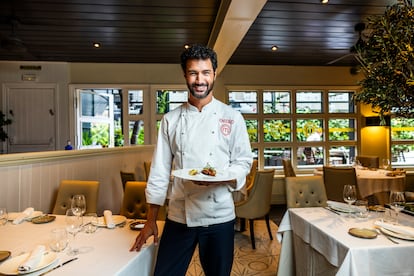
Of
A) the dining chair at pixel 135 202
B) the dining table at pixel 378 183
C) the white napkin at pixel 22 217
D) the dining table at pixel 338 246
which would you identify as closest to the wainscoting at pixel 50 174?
the white napkin at pixel 22 217

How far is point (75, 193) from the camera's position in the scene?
239 centimetres

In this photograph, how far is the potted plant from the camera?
1403 mm

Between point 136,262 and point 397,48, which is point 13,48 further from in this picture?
point 397,48

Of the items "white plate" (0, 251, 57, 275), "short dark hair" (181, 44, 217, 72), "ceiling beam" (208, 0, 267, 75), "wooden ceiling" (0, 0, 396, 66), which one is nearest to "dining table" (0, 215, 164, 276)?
"white plate" (0, 251, 57, 275)

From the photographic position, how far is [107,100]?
5.63 meters

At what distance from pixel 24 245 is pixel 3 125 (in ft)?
14.6

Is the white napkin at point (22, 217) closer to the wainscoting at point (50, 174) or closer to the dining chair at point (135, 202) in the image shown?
the wainscoting at point (50, 174)

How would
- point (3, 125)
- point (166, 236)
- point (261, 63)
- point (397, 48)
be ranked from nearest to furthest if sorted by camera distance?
point (166, 236) < point (397, 48) < point (3, 125) < point (261, 63)

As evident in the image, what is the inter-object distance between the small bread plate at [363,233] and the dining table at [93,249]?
3.65ft

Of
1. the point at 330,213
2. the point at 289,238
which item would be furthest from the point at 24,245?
the point at 330,213

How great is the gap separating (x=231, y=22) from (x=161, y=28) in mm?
1268

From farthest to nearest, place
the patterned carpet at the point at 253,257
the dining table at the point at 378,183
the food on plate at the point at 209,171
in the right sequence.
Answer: the dining table at the point at 378,183
the patterned carpet at the point at 253,257
the food on plate at the point at 209,171

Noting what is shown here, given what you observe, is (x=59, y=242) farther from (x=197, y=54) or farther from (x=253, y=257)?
(x=253, y=257)

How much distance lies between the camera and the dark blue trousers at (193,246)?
4.22ft
